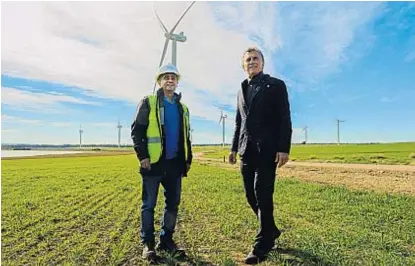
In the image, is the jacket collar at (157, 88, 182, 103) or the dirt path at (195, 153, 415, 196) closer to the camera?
the jacket collar at (157, 88, 182, 103)

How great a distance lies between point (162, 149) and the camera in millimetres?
4242

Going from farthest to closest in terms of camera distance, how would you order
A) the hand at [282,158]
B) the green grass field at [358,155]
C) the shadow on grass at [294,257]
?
the green grass field at [358,155] < the hand at [282,158] < the shadow on grass at [294,257]

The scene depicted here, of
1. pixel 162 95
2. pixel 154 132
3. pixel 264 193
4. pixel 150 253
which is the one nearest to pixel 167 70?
pixel 162 95

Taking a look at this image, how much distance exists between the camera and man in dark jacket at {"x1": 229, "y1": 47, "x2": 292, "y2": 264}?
4125mm

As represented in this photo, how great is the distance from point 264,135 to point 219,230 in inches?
79.3

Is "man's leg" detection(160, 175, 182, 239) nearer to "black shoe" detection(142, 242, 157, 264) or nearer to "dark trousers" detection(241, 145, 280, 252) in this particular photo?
"black shoe" detection(142, 242, 157, 264)

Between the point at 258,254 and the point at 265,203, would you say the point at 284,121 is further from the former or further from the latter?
the point at 258,254

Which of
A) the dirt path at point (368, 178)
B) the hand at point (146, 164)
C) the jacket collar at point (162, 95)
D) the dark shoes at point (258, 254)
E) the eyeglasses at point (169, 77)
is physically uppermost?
the eyeglasses at point (169, 77)

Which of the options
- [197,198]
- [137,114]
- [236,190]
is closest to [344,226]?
[137,114]

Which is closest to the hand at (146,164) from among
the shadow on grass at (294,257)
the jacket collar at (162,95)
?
the jacket collar at (162,95)

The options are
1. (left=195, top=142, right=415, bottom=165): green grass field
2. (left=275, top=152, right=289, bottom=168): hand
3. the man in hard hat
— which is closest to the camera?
(left=275, top=152, right=289, bottom=168): hand

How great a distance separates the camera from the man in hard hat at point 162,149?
4180mm

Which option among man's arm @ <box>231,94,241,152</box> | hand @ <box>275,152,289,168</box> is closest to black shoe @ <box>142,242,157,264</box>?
man's arm @ <box>231,94,241,152</box>

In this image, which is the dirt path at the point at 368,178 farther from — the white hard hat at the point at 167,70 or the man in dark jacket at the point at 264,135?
the white hard hat at the point at 167,70
